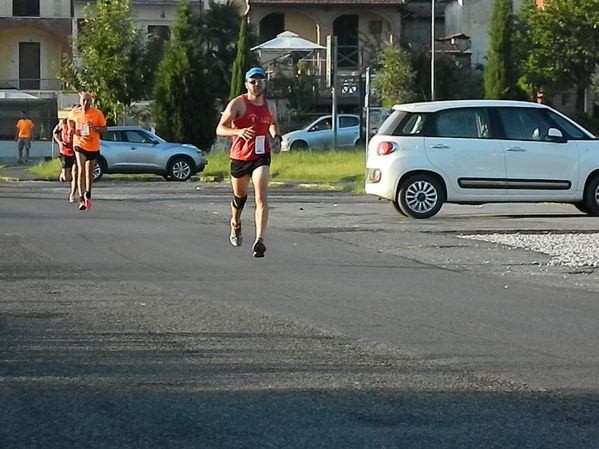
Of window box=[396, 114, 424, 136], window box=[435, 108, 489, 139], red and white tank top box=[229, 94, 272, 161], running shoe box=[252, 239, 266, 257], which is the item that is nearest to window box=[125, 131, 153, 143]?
window box=[396, 114, 424, 136]

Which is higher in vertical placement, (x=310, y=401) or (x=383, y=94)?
(x=383, y=94)

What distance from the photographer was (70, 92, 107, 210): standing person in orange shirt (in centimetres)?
1980

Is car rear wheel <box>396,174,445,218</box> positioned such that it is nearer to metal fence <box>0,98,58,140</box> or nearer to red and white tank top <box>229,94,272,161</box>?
red and white tank top <box>229,94,272,161</box>

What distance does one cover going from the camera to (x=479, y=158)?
19.0 meters

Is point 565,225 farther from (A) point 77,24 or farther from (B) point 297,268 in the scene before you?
(A) point 77,24

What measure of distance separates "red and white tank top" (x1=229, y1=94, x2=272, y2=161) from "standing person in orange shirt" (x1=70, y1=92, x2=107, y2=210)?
7.07 m

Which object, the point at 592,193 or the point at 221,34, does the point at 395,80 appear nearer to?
the point at 221,34

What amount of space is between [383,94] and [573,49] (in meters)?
9.13

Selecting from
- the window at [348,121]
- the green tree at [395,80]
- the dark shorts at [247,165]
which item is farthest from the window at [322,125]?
the dark shorts at [247,165]

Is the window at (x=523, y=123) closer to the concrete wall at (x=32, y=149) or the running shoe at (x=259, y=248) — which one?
the running shoe at (x=259, y=248)

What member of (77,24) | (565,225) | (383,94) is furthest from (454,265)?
(77,24)

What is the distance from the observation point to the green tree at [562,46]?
2197 inches

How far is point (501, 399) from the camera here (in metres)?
6.60

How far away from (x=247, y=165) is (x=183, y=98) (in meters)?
30.3
